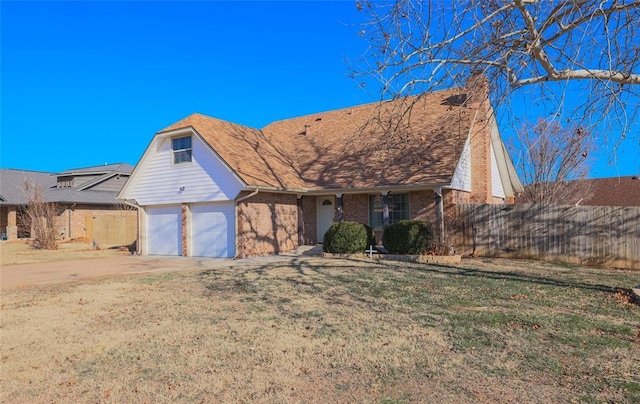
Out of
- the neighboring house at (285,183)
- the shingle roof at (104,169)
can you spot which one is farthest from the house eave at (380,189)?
the shingle roof at (104,169)

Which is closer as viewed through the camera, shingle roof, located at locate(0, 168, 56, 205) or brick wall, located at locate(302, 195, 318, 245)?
brick wall, located at locate(302, 195, 318, 245)

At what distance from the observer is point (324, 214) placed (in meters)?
20.4

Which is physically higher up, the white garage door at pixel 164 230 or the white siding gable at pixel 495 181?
the white siding gable at pixel 495 181

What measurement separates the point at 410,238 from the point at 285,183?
593cm

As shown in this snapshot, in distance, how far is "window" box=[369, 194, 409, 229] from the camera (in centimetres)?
1789

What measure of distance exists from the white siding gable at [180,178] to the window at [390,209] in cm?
577

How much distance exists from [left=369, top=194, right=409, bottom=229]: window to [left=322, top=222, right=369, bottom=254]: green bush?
2.23 m

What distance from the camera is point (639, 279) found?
10.8 metres

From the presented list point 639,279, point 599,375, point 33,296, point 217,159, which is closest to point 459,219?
point 639,279

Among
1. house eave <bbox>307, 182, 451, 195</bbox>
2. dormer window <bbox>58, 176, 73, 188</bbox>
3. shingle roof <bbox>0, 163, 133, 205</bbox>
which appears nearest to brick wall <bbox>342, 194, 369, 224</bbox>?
house eave <bbox>307, 182, 451, 195</bbox>

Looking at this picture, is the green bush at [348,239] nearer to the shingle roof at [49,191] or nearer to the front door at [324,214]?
the front door at [324,214]

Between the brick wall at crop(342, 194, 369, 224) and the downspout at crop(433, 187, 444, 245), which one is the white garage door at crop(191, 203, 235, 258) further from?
the downspout at crop(433, 187, 444, 245)

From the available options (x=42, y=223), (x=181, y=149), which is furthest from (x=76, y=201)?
(x=181, y=149)

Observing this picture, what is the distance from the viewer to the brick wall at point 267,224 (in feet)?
55.2
